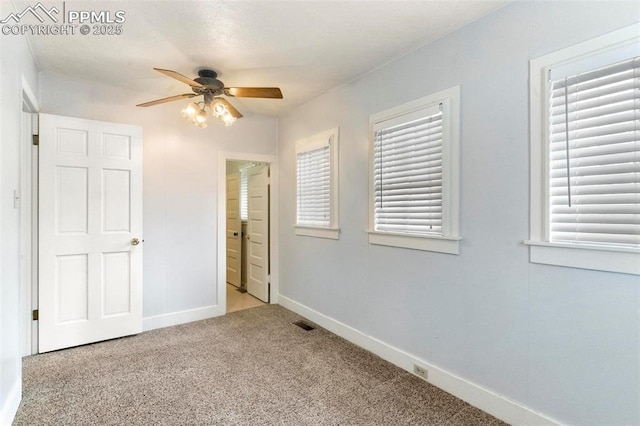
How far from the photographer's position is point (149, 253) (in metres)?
3.45

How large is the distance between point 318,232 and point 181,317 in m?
1.89

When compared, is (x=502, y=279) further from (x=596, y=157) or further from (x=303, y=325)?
(x=303, y=325)

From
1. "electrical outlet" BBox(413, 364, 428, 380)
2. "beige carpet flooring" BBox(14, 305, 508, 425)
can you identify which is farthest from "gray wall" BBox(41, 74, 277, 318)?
"electrical outlet" BBox(413, 364, 428, 380)

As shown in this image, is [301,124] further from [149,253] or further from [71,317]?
[71,317]

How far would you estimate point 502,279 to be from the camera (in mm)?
1964

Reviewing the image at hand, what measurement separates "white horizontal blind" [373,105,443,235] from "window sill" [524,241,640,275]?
664 millimetres

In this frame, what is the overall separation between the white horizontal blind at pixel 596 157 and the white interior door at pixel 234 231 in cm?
445

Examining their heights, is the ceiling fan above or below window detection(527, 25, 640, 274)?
above

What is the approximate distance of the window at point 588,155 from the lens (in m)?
1.50

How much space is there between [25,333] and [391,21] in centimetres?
399

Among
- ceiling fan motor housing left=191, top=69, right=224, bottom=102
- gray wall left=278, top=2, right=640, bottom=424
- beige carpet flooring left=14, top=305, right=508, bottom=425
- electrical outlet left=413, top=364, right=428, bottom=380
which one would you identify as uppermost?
ceiling fan motor housing left=191, top=69, right=224, bottom=102

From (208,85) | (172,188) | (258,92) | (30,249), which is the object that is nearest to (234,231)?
(172,188)

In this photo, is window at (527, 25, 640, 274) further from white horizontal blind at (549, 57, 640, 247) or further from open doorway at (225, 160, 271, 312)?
open doorway at (225, 160, 271, 312)

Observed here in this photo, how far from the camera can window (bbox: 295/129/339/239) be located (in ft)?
11.1
